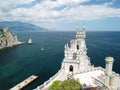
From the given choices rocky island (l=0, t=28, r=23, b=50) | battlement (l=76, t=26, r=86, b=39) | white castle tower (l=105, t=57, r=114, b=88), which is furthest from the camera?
rocky island (l=0, t=28, r=23, b=50)

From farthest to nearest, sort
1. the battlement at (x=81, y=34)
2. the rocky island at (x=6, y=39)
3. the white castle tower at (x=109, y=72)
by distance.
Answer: the rocky island at (x=6, y=39) < the battlement at (x=81, y=34) < the white castle tower at (x=109, y=72)

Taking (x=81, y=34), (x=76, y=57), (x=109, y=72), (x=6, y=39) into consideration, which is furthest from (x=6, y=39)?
(x=109, y=72)

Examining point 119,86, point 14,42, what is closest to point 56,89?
point 119,86

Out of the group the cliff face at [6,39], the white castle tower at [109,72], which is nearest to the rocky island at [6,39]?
the cliff face at [6,39]

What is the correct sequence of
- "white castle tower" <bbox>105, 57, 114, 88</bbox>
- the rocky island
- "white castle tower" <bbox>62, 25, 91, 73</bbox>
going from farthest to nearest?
1. the rocky island
2. "white castle tower" <bbox>62, 25, 91, 73</bbox>
3. "white castle tower" <bbox>105, 57, 114, 88</bbox>

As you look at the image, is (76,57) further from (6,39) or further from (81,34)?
(6,39)

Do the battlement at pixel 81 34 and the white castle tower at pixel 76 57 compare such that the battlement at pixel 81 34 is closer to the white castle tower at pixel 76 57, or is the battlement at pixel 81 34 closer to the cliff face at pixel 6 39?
the white castle tower at pixel 76 57

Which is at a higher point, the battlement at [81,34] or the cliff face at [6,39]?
the battlement at [81,34]

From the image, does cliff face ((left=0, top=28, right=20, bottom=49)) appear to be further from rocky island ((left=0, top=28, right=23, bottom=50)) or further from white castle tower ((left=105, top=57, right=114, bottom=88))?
white castle tower ((left=105, top=57, right=114, bottom=88))

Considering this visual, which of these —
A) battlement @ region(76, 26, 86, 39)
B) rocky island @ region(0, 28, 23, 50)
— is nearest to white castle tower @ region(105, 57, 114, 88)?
battlement @ region(76, 26, 86, 39)
